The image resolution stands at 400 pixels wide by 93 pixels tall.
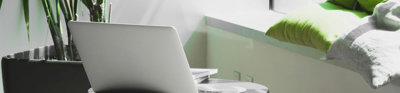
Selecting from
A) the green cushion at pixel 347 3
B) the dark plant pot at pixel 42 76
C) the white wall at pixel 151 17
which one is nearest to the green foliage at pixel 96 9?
the dark plant pot at pixel 42 76

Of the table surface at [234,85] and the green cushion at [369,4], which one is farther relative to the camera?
the green cushion at [369,4]

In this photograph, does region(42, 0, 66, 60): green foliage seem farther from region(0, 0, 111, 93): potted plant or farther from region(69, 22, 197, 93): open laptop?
region(69, 22, 197, 93): open laptop

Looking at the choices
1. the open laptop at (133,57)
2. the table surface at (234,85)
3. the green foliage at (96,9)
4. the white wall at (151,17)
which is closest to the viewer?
the open laptop at (133,57)

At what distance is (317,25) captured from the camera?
7.70 feet

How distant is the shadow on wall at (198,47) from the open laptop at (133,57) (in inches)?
64.7

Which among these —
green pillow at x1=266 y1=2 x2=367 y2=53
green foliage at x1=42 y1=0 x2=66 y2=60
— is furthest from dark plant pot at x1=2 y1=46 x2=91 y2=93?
green pillow at x1=266 y1=2 x2=367 y2=53

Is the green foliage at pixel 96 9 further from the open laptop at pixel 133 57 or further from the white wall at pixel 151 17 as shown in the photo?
the open laptop at pixel 133 57

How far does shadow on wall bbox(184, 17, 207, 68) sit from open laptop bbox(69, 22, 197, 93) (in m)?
1.64

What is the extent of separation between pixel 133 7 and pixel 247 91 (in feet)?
4.68

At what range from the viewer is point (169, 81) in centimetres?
193

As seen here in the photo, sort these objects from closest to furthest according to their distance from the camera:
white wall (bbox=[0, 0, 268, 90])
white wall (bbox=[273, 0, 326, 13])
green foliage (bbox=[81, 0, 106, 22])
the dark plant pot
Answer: the dark plant pot
green foliage (bbox=[81, 0, 106, 22])
white wall (bbox=[0, 0, 268, 90])
white wall (bbox=[273, 0, 326, 13])

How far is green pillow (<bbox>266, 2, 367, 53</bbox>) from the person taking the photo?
7.42 feet

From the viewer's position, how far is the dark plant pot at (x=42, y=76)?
2.54 metres

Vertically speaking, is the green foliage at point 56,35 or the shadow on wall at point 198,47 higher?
the green foliage at point 56,35
